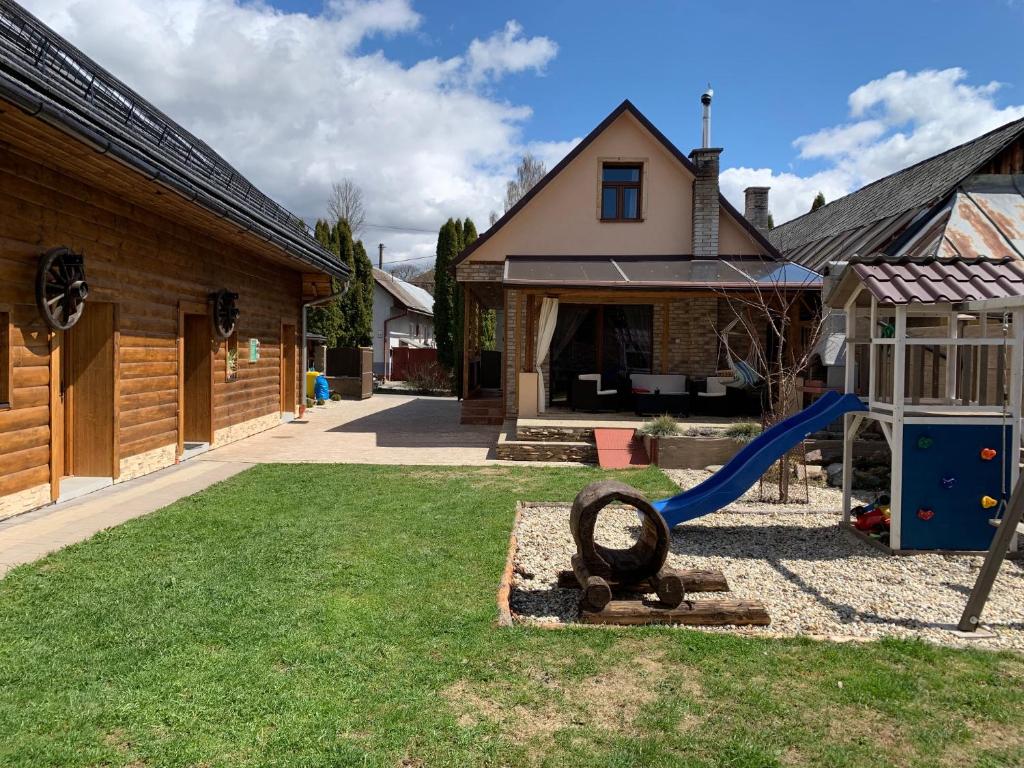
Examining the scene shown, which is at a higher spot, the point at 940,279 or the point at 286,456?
the point at 940,279

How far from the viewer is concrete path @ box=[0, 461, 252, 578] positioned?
5332 mm

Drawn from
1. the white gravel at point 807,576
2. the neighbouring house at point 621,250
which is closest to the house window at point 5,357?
the white gravel at point 807,576

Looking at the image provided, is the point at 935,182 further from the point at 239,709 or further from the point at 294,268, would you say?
the point at 239,709

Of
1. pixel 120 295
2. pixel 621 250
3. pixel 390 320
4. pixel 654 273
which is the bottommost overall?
pixel 120 295

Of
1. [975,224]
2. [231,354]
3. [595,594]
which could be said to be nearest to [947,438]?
[595,594]

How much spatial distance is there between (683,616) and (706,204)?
12.3 metres

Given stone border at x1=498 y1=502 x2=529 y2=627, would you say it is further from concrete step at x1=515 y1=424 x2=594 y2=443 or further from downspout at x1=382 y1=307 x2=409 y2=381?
downspout at x1=382 y1=307 x2=409 y2=381

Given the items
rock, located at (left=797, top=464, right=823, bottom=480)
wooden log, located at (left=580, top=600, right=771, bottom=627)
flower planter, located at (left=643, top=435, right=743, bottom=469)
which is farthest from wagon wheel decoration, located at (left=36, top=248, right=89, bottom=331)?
rock, located at (left=797, top=464, right=823, bottom=480)

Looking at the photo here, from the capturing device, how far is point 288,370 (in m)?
15.4

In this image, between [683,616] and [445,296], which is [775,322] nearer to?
[683,616]

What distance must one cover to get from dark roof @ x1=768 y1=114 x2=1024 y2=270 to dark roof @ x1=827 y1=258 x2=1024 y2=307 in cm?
490

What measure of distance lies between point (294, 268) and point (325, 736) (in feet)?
42.5

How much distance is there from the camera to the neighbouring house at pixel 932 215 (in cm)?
1004

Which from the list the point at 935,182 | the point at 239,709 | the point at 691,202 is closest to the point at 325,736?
the point at 239,709
